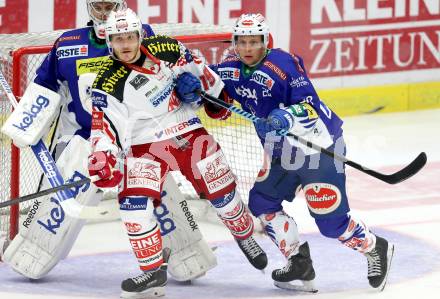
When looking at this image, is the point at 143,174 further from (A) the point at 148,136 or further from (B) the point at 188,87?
(B) the point at 188,87

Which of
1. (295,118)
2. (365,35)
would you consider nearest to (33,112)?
(295,118)

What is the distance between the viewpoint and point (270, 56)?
633 cm

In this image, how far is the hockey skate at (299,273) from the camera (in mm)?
6477

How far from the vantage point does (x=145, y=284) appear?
20.8 feet

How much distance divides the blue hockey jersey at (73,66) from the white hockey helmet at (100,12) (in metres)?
0.07

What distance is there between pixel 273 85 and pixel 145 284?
101cm

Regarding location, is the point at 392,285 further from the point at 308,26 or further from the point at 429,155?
the point at 308,26

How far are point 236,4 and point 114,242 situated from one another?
294 centimetres

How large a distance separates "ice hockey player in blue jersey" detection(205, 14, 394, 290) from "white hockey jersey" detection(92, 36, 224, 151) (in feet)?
0.56

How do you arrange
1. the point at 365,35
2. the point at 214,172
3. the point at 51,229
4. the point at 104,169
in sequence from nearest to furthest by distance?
the point at 104,169 → the point at 214,172 → the point at 51,229 → the point at 365,35

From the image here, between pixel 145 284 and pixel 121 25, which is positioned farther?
pixel 145 284

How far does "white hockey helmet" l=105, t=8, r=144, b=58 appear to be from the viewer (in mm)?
6207

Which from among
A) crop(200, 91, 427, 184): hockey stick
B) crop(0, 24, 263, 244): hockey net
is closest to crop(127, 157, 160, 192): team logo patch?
crop(200, 91, 427, 184): hockey stick

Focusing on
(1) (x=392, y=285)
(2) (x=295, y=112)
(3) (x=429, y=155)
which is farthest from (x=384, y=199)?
(2) (x=295, y=112)
